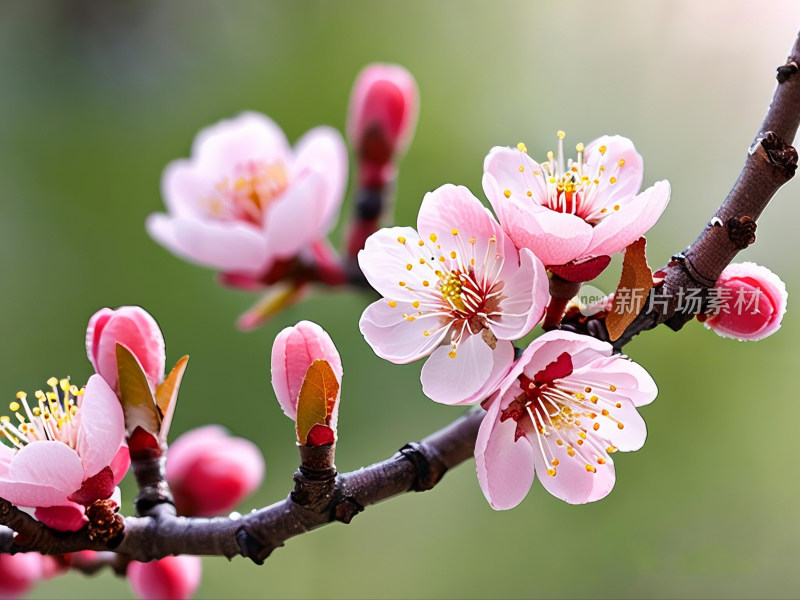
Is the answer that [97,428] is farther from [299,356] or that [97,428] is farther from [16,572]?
[16,572]

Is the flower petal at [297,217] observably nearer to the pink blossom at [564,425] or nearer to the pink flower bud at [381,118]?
the pink flower bud at [381,118]

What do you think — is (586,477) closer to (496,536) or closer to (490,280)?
(490,280)

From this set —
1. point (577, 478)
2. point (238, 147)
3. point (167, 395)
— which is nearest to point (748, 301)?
point (577, 478)

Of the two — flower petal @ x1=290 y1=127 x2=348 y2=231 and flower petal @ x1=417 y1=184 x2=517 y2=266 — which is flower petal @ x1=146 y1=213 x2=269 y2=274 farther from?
flower petal @ x1=417 y1=184 x2=517 y2=266

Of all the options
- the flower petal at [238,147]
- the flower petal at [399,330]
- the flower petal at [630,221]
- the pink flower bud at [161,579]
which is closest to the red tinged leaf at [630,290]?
the flower petal at [630,221]

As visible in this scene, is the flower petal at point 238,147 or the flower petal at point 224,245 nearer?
Answer: the flower petal at point 224,245

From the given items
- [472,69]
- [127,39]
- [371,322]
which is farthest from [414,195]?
[371,322]
